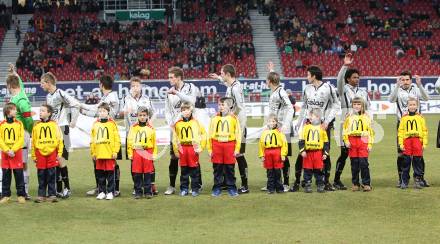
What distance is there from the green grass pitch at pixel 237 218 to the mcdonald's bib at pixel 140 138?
869 millimetres

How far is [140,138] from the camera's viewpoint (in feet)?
40.2

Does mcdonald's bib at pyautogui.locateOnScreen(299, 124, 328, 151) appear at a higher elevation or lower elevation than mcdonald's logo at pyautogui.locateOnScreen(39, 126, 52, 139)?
lower

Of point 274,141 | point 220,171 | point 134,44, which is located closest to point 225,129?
point 220,171

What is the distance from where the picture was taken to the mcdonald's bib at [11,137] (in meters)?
11.8

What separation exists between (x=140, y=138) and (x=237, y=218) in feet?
8.00

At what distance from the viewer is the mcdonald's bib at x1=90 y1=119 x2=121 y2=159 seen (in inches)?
477

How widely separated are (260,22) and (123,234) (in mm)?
37815

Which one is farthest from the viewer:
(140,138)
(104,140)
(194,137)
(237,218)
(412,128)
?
(412,128)

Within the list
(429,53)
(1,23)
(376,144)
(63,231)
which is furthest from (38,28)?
(63,231)

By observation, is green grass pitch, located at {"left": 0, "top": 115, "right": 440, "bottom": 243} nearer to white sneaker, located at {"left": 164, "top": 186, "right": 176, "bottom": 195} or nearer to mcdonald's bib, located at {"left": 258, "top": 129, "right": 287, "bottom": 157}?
white sneaker, located at {"left": 164, "top": 186, "right": 176, "bottom": 195}

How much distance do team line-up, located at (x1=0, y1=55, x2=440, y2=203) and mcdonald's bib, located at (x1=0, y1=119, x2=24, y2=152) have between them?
2 centimetres

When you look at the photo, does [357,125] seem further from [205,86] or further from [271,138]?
[205,86]

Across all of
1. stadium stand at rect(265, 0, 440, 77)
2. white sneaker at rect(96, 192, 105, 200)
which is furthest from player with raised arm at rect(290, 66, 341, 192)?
stadium stand at rect(265, 0, 440, 77)

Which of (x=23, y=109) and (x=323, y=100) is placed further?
(x=323, y=100)
